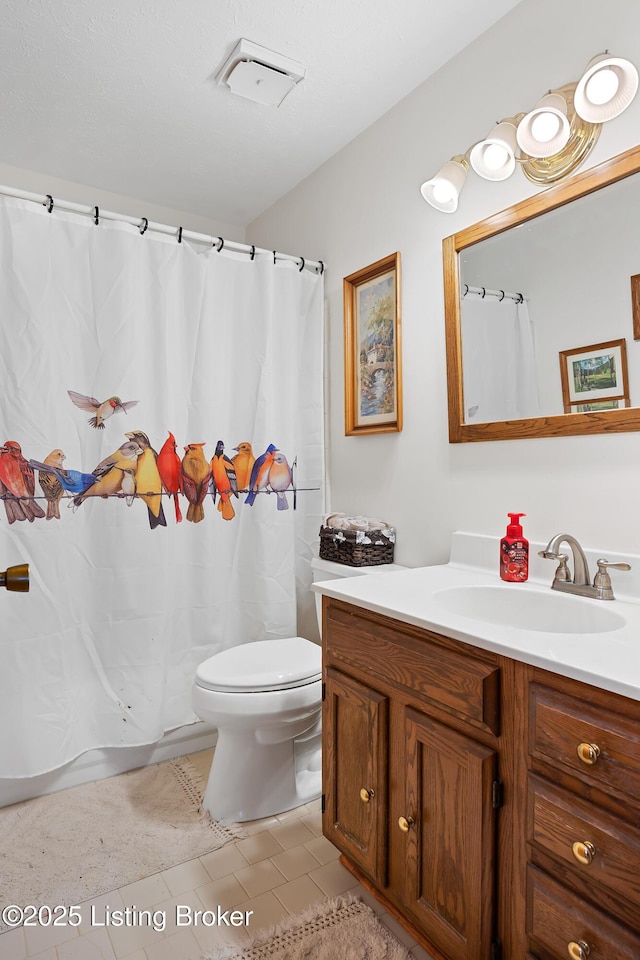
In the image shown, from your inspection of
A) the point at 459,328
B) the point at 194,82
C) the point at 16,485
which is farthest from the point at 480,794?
the point at 194,82

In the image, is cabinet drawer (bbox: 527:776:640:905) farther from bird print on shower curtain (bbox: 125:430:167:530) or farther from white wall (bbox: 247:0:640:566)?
bird print on shower curtain (bbox: 125:430:167:530)

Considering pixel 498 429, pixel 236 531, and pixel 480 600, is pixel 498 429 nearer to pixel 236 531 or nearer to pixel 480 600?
pixel 480 600

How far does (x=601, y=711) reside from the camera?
0.85 meters

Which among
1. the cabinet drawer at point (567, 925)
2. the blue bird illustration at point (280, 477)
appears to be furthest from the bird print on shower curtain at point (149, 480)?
the cabinet drawer at point (567, 925)

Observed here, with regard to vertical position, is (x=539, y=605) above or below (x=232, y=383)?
below

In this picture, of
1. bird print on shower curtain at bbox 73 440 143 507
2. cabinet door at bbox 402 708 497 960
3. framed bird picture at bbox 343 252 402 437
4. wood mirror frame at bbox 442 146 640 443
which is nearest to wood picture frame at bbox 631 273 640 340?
wood mirror frame at bbox 442 146 640 443

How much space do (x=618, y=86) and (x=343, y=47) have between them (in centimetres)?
87

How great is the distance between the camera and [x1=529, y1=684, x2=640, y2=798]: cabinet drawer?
816 millimetres

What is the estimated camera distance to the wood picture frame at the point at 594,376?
1.33 metres

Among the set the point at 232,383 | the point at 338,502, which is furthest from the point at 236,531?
the point at 232,383

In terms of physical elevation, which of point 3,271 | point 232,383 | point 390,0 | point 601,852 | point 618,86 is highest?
point 390,0

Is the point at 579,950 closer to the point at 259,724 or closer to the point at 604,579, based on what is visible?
the point at 604,579

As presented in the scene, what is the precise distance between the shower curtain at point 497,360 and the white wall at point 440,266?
10cm

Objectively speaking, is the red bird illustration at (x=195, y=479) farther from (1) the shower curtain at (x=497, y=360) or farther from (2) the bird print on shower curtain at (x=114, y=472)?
(1) the shower curtain at (x=497, y=360)
